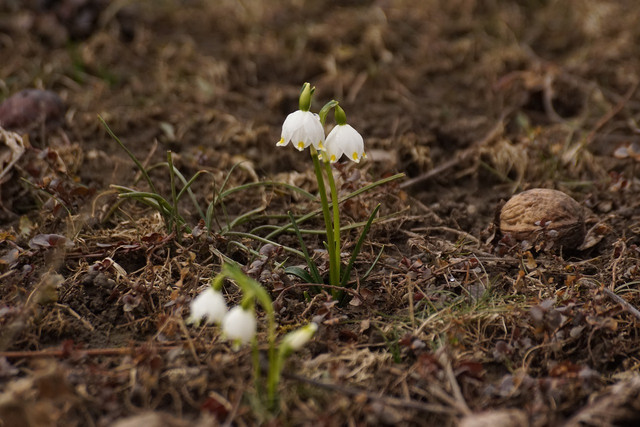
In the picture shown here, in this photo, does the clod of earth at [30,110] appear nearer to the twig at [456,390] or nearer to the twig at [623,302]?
the twig at [456,390]

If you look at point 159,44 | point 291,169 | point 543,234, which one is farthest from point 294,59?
point 543,234

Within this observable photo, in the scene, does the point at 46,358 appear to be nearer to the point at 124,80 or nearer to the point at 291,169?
the point at 291,169

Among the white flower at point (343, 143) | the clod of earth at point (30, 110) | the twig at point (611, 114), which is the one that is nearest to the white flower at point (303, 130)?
the white flower at point (343, 143)

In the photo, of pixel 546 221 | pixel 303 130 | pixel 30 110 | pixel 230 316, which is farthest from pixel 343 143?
pixel 30 110

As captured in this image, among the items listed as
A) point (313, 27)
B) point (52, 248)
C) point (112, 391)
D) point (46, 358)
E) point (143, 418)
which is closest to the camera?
point (143, 418)

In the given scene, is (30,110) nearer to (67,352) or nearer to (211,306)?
(67,352)

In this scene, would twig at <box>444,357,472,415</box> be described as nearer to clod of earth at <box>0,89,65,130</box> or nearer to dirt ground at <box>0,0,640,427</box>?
dirt ground at <box>0,0,640,427</box>
